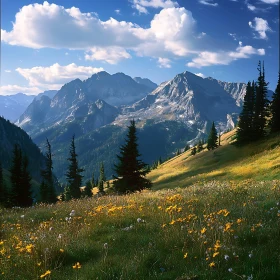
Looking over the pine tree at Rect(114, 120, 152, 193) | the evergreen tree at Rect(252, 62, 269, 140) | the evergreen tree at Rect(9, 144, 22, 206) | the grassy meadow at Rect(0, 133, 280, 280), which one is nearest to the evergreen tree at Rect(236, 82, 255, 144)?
the evergreen tree at Rect(252, 62, 269, 140)

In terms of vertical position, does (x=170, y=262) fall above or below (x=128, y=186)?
above

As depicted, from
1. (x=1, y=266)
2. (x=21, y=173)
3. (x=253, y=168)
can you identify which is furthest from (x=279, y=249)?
(x=21, y=173)

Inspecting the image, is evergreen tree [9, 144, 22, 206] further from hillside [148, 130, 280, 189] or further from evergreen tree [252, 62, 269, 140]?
evergreen tree [252, 62, 269, 140]

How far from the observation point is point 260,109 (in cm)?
6588

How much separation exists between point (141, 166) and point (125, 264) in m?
31.3

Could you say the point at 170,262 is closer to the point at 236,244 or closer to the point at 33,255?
the point at 236,244

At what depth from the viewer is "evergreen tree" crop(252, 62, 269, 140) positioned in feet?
211

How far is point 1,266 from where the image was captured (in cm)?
556

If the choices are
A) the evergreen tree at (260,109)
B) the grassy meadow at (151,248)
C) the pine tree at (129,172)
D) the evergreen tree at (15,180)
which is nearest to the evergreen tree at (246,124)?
the evergreen tree at (260,109)

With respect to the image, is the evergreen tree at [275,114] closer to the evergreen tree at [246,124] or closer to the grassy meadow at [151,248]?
the evergreen tree at [246,124]

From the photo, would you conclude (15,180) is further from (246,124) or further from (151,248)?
(246,124)

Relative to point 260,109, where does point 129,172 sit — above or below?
below

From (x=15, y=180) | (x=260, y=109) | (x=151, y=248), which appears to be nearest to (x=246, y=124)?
(x=260, y=109)

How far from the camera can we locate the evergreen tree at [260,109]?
64312mm
